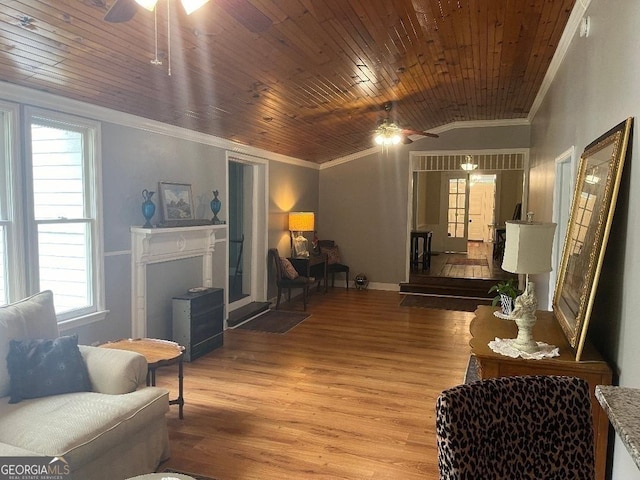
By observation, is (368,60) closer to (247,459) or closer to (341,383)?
(341,383)

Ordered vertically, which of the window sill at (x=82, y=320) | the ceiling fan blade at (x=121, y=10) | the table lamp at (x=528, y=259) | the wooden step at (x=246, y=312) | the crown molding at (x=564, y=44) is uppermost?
the crown molding at (x=564, y=44)

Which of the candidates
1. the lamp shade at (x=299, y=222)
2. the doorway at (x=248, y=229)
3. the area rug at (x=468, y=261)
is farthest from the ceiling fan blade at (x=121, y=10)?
the area rug at (x=468, y=261)

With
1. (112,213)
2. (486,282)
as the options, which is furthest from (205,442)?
(486,282)

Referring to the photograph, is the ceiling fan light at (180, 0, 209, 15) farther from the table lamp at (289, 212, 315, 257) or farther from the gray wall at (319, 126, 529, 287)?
the gray wall at (319, 126, 529, 287)

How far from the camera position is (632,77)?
1.91 metres

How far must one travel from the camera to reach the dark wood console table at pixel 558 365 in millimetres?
2006

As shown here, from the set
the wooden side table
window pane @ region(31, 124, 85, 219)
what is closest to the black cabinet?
the wooden side table

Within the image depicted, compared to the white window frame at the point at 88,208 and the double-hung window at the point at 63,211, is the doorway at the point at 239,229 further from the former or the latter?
the double-hung window at the point at 63,211

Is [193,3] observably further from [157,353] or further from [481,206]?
[481,206]

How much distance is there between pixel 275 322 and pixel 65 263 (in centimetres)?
291

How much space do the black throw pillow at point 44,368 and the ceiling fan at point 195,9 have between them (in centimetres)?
177

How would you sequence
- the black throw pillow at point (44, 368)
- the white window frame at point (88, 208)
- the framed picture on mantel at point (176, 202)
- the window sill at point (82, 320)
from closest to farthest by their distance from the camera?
the black throw pillow at point (44, 368) → the white window frame at point (88, 208) → the window sill at point (82, 320) → the framed picture on mantel at point (176, 202)

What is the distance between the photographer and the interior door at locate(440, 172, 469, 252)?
12.7m

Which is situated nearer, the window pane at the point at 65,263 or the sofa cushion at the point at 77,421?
the sofa cushion at the point at 77,421
